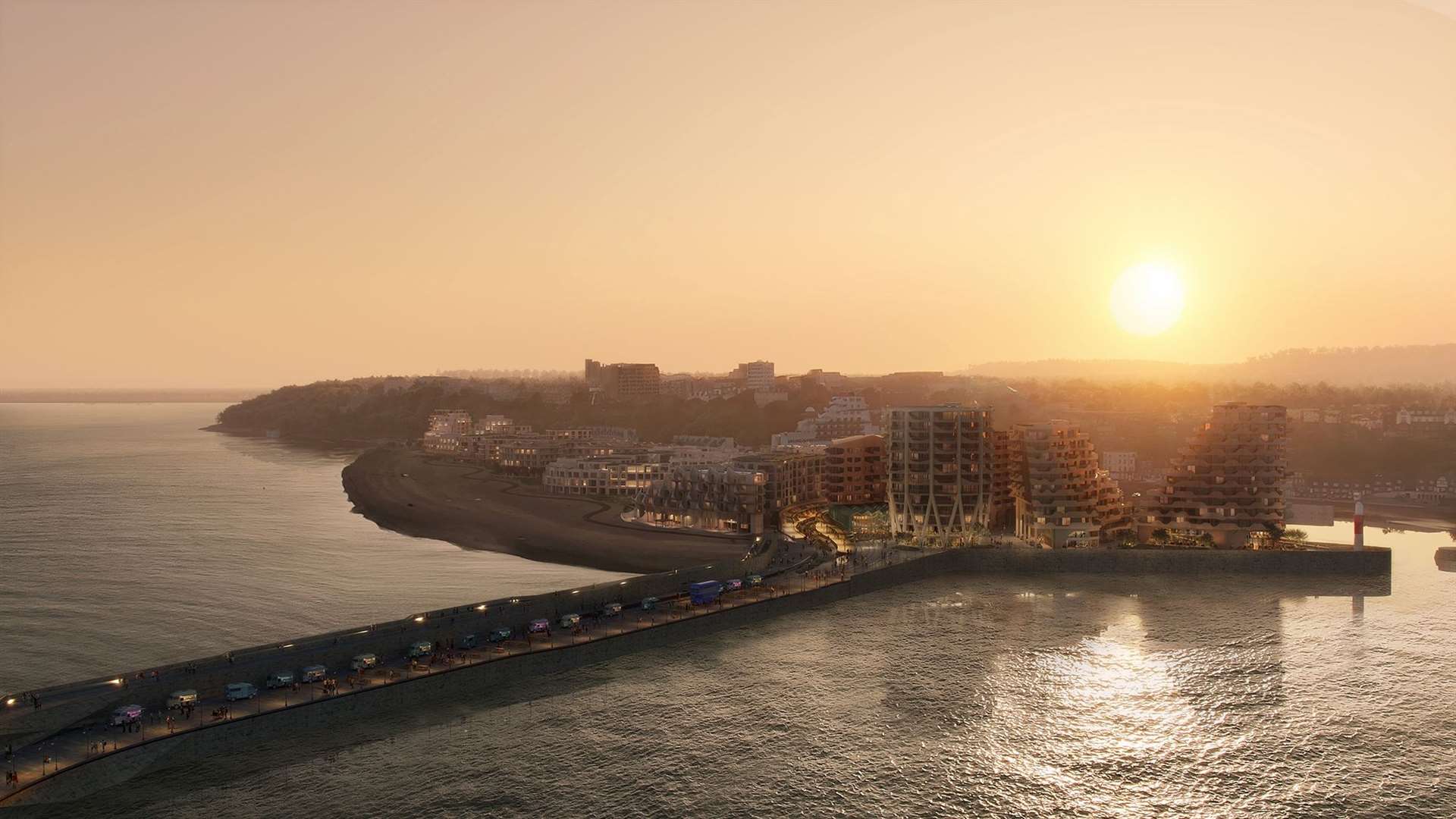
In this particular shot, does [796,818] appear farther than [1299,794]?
No

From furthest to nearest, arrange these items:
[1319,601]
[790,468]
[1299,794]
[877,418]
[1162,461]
→ [877,418]
[1162,461]
[790,468]
[1319,601]
[1299,794]

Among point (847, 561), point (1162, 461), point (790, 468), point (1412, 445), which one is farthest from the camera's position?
point (1162, 461)

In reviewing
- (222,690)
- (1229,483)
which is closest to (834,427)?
(1229,483)

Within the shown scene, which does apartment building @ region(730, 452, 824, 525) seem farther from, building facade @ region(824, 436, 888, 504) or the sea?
the sea

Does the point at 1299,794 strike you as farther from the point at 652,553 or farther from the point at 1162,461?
the point at 1162,461

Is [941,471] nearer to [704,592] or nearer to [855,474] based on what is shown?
[855,474]

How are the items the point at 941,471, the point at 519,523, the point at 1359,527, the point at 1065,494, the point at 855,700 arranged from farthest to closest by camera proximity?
the point at 519,523 < the point at 941,471 < the point at 1065,494 < the point at 1359,527 < the point at 855,700

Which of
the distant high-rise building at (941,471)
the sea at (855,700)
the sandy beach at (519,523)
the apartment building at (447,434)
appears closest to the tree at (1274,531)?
the sea at (855,700)

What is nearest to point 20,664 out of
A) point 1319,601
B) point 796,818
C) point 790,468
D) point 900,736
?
point 796,818
